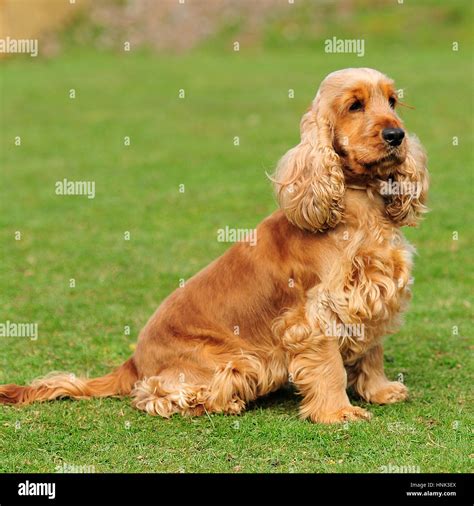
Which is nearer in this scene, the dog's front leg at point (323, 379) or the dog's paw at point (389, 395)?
the dog's front leg at point (323, 379)

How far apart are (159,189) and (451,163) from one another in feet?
13.8

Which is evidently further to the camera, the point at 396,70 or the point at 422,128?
the point at 396,70

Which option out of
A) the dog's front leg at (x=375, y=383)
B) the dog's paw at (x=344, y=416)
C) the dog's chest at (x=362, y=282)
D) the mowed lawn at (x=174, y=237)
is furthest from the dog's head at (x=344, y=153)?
the mowed lawn at (x=174, y=237)

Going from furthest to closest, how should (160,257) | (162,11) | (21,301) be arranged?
(162,11)
(160,257)
(21,301)

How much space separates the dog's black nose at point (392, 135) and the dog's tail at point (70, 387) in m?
2.31

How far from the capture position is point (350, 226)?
5840mm

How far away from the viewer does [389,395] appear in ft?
20.5

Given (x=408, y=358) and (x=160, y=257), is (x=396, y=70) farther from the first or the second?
(x=408, y=358)

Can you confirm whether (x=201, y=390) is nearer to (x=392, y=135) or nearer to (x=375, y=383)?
(x=375, y=383)

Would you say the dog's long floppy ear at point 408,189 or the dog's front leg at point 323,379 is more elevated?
the dog's long floppy ear at point 408,189

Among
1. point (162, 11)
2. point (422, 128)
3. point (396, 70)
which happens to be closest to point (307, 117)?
point (422, 128)

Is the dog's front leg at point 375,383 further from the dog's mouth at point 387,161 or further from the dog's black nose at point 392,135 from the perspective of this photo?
the dog's black nose at point 392,135

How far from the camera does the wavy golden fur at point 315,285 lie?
5.70m

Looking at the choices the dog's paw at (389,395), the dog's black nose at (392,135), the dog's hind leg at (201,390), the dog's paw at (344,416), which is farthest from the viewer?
the dog's paw at (389,395)
